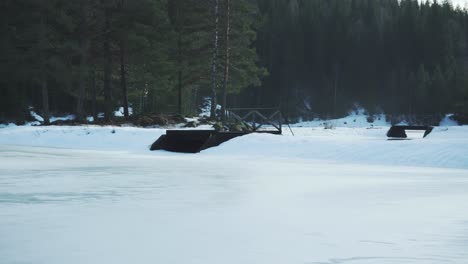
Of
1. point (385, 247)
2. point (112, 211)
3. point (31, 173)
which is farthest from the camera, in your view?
point (31, 173)

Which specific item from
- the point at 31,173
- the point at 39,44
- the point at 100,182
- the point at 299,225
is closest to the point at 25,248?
the point at 299,225

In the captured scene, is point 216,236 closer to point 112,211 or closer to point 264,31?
point 112,211

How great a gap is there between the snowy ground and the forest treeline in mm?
21020

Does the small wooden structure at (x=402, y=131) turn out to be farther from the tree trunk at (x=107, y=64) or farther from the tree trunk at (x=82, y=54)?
the tree trunk at (x=82, y=54)

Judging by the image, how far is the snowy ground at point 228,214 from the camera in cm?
457

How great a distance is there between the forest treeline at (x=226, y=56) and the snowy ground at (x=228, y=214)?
21.0 meters

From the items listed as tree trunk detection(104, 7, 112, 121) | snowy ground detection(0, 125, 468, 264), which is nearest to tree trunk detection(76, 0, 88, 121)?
tree trunk detection(104, 7, 112, 121)

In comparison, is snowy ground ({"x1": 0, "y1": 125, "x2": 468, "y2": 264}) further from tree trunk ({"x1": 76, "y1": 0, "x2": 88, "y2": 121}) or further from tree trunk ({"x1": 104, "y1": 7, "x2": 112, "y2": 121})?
tree trunk ({"x1": 104, "y1": 7, "x2": 112, "y2": 121})

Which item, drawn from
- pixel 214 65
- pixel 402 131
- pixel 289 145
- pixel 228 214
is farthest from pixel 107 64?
pixel 228 214

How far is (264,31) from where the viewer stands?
77250 millimetres

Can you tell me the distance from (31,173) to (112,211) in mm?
5090

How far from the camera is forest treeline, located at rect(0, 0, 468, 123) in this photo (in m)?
33.7

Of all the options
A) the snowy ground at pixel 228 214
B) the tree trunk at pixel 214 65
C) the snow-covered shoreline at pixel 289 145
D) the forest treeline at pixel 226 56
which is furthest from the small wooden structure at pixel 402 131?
the snowy ground at pixel 228 214

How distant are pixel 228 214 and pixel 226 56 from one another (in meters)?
28.2
